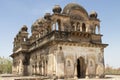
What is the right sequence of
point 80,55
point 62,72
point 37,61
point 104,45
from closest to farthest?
1. point 62,72
2. point 80,55
3. point 104,45
4. point 37,61

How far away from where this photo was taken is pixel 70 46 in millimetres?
17500

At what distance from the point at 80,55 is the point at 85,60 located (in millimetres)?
684

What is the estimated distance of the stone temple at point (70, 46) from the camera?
16953 mm

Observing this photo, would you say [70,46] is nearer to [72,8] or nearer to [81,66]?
[81,66]

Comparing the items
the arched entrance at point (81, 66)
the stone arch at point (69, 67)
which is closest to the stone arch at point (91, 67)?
the arched entrance at point (81, 66)

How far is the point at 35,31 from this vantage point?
2367 centimetres

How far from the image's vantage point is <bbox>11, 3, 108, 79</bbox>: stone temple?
17.0m

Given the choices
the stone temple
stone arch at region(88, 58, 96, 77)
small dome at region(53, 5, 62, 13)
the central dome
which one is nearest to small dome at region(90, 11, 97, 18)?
the stone temple

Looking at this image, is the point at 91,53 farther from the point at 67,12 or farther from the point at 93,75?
the point at 67,12

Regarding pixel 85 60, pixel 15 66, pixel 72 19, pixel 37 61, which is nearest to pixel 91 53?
pixel 85 60

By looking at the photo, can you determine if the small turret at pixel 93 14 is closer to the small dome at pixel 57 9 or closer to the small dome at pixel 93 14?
the small dome at pixel 93 14

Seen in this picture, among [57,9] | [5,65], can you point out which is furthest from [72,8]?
[5,65]

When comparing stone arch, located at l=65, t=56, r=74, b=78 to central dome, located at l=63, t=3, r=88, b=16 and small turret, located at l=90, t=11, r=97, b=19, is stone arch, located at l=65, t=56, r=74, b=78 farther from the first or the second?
small turret, located at l=90, t=11, r=97, b=19

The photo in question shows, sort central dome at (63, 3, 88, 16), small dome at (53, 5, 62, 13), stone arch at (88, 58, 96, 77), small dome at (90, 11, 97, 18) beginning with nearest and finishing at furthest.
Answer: small dome at (53, 5, 62, 13)
stone arch at (88, 58, 96, 77)
central dome at (63, 3, 88, 16)
small dome at (90, 11, 97, 18)
